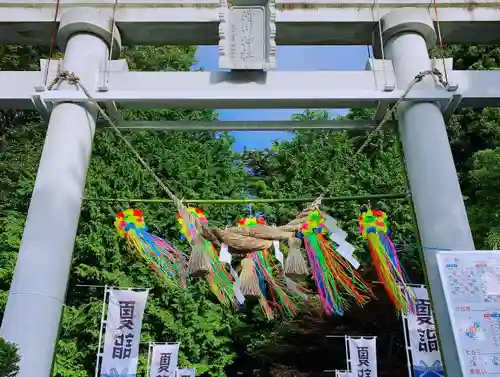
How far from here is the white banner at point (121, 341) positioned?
7.65 meters

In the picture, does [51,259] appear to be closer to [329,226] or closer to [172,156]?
[329,226]

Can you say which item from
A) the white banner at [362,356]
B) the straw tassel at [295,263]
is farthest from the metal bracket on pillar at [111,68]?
the white banner at [362,356]

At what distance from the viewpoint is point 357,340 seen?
29.5 feet

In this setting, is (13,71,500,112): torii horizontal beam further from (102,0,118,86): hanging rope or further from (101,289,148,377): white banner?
(101,289,148,377): white banner

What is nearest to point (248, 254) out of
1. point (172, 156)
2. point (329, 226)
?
point (329, 226)

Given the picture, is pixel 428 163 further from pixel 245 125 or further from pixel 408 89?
pixel 245 125

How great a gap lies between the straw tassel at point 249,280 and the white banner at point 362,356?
204 inches

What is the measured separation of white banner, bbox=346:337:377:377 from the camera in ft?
29.0

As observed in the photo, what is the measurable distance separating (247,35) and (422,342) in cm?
525

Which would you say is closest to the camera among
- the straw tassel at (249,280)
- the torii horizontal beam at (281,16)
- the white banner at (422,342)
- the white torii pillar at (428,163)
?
the white torii pillar at (428,163)

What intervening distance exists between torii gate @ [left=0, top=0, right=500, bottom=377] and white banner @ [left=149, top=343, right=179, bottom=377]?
4741 mm

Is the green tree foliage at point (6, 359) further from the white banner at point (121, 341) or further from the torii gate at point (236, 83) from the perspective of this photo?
the white banner at point (121, 341)

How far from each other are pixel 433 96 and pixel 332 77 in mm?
796

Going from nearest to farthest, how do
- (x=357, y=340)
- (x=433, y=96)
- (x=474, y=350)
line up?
1. (x=474, y=350)
2. (x=433, y=96)
3. (x=357, y=340)
